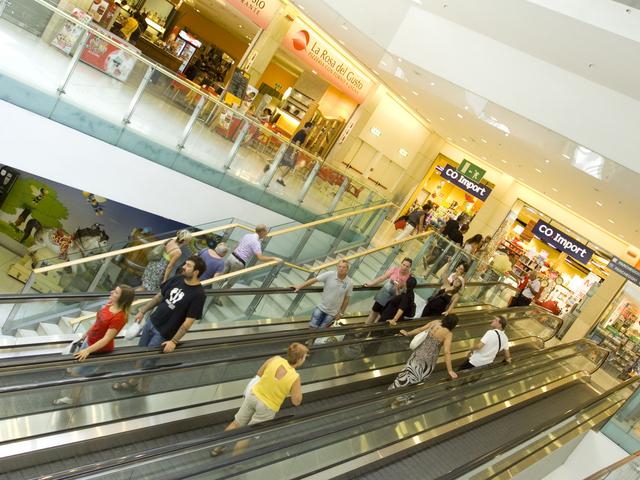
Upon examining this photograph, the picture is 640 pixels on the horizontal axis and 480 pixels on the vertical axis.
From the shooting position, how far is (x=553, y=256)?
2408cm

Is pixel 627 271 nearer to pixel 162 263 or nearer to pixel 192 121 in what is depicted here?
pixel 192 121

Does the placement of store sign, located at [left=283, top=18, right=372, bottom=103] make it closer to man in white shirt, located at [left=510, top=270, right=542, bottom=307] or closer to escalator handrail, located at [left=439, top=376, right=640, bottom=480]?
man in white shirt, located at [left=510, top=270, right=542, bottom=307]

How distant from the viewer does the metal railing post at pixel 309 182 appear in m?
13.8

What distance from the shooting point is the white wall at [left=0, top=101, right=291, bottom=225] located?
383 inches

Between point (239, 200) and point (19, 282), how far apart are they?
6.47 metres

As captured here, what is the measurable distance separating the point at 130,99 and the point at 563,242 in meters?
15.7

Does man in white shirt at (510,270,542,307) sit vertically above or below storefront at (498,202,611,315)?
below

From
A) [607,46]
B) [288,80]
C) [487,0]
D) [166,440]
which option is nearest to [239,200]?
[487,0]

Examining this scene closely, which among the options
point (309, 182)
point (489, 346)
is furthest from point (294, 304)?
point (309, 182)

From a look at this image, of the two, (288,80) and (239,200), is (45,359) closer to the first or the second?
(239,200)

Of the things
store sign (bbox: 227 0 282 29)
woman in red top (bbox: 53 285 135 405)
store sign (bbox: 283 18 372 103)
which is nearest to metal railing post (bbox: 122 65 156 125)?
woman in red top (bbox: 53 285 135 405)

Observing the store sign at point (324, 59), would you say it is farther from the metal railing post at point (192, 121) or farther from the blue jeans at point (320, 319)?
the blue jeans at point (320, 319)

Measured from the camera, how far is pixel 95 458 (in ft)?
16.4

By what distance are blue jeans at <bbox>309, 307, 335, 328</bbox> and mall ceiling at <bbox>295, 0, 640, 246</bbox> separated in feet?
17.8
